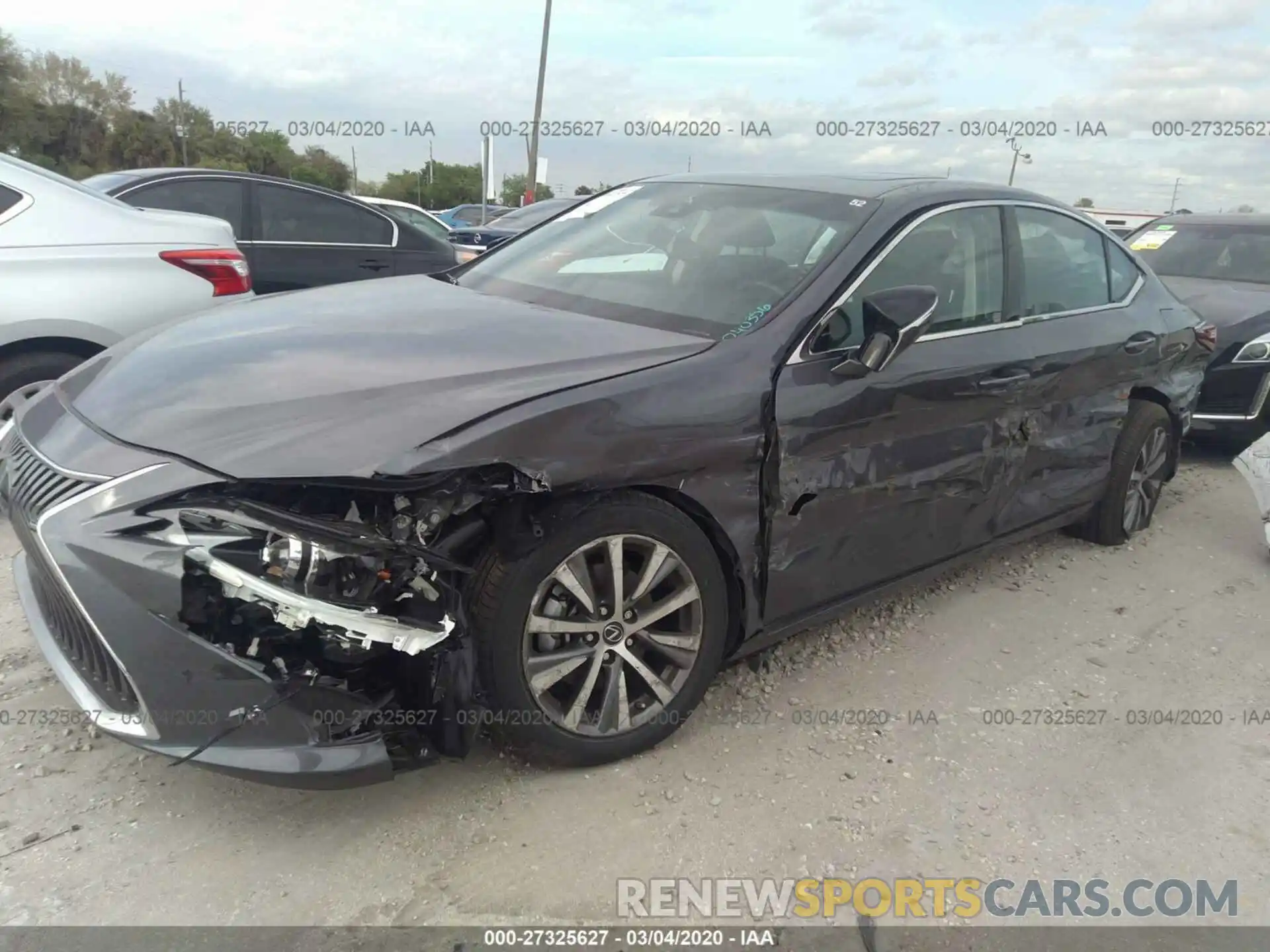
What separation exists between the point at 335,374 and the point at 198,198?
465 centimetres

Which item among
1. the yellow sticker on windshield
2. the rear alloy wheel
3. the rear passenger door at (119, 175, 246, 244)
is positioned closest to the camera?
the rear alloy wheel

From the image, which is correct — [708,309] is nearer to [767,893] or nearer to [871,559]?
[871,559]

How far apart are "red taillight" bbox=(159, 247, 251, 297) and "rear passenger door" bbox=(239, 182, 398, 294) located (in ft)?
5.42

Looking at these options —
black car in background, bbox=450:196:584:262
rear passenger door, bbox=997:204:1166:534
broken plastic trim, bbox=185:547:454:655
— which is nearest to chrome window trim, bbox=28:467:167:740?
broken plastic trim, bbox=185:547:454:655

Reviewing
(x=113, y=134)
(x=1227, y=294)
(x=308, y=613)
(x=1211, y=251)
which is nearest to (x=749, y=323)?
(x=308, y=613)

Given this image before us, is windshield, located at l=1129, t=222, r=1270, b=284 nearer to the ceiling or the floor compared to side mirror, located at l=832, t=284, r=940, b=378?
nearer to the ceiling

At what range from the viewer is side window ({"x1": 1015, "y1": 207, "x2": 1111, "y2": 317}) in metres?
3.78

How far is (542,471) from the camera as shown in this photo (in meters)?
2.30

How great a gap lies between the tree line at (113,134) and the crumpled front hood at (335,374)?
3675 cm

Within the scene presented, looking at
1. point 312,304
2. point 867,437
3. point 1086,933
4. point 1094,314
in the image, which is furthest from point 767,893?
point 1094,314

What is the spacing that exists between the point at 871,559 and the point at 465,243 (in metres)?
10.8

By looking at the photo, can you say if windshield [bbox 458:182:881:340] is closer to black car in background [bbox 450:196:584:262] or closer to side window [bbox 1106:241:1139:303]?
side window [bbox 1106:241:1139:303]

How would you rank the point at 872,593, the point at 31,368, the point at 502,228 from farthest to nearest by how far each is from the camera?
1. the point at 502,228
2. the point at 31,368
3. the point at 872,593

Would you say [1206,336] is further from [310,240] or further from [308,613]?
[310,240]
